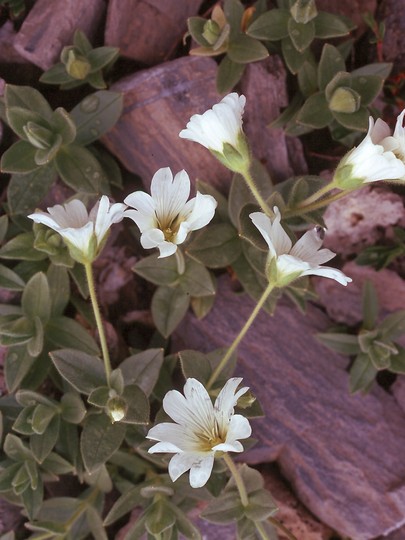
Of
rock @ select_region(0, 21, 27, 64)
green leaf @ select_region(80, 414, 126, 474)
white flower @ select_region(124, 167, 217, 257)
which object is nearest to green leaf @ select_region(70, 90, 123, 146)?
rock @ select_region(0, 21, 27, 64)

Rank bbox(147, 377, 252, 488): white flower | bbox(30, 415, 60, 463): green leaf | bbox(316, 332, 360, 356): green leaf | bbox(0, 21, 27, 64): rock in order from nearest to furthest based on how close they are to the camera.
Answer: bbox(147, 377, 252, 488): white flower, bbox(30, 415, 60, 463): green leaf, bbox(0, 21, 27, 64): rock, bbox(316, 332, 360, 356): green leaf

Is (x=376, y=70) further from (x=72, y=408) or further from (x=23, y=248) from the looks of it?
(x=72, y=408)

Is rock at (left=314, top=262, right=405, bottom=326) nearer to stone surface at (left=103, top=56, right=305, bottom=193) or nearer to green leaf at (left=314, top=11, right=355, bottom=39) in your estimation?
stone surface at (left=103, top=56, right=305, bottom=193)

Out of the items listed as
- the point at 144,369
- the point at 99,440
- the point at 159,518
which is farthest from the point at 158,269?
the point at 159,518

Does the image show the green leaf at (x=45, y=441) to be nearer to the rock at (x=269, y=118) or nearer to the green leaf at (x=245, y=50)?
the rock at (x=269, y=118)

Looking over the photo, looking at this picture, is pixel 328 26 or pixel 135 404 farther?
pixel 328 26

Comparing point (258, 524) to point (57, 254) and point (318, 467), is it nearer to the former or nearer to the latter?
point (318, 467)

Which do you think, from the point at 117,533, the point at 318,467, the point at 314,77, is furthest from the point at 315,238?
the point at 117,533
